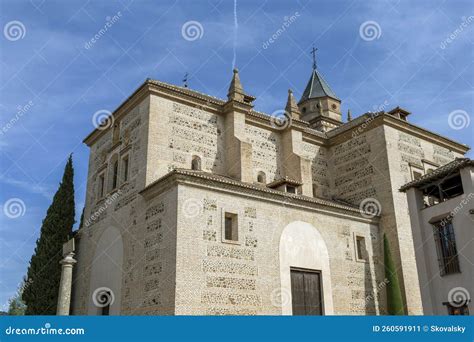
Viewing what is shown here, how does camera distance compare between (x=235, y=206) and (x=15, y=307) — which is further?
(x=15, y=307)

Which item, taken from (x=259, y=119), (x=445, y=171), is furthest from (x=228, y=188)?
(x=445, y=171)

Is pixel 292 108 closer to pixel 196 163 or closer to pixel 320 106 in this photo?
pixel 196 163

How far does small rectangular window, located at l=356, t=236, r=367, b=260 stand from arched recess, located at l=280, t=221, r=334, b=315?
218 centimetres

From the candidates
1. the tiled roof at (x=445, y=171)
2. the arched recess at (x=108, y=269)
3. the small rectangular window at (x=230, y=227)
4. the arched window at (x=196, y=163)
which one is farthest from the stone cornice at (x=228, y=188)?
the tiled roof at (x=445, y=171)

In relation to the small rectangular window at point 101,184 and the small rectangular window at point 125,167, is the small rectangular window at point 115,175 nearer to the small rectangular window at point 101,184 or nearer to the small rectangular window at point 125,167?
the small rectangular window at point 125,167

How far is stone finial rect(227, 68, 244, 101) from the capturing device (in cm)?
2234

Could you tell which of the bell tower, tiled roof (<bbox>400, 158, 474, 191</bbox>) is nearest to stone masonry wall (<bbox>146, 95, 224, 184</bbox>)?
tiled roof (<bbox>400, 158, 474, 191</bbox>)

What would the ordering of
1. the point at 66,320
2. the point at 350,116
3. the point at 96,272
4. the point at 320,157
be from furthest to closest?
the point at 350,116 < the point at 320,157 < the point at 96,272 < the point at 66,320

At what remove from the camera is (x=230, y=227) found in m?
16.8

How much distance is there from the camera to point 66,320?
25.7ft

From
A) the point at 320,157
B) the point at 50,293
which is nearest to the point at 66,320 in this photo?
the point at 50,293

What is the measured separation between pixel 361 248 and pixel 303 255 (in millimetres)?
3729

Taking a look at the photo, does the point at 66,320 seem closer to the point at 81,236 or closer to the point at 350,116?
the point at 81,236

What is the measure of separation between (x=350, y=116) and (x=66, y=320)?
111 ft
